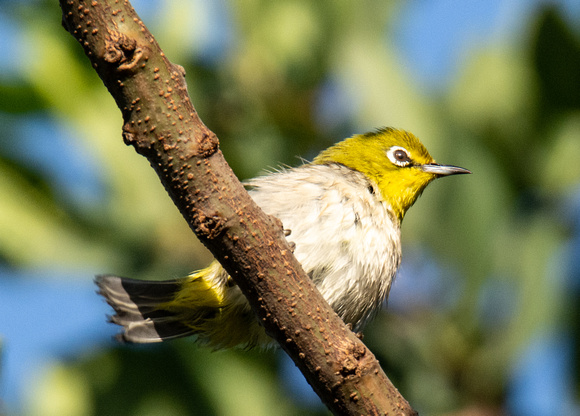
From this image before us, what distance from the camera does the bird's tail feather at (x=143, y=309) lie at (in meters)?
3.95

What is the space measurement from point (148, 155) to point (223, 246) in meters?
0.38

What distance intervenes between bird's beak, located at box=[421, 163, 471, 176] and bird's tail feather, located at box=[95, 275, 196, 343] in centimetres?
163

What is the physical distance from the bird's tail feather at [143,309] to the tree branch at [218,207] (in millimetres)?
1458

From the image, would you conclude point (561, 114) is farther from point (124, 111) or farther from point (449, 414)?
point (124, 111)

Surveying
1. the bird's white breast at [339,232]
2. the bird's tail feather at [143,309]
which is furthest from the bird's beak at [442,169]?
the bird's tail feather at [143,309]

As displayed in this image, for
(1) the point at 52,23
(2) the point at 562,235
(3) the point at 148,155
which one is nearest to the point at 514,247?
(2) the point at 562,235

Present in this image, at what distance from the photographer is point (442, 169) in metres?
4.43

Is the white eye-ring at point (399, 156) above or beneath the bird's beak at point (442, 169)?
above

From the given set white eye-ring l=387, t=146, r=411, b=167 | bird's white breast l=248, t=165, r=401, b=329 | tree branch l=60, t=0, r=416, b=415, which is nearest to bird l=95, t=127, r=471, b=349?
bird's white breast l=248, t=165, r=401, b=329

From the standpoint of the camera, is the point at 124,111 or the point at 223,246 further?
the point at 223,246

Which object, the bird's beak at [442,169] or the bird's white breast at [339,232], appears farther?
the bird's beak at [442,169]

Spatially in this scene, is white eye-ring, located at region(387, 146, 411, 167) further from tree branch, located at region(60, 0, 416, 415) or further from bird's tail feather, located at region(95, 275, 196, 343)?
tree branch, located at region(60, 0, 416, 415)

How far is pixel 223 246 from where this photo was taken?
8.14ft

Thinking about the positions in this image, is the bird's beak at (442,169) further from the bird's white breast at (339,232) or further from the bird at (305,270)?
the bird's white breast at (339,232)
